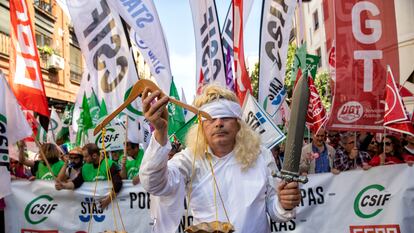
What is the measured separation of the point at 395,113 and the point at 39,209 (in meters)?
4.66

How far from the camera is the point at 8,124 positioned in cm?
559

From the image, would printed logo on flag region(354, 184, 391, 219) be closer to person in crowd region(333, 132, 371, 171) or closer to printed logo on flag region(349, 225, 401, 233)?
printed logo on flag region(349, 225, 401, 233)

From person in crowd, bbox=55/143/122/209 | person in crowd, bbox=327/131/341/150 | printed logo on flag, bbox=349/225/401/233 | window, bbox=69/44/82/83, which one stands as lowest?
printed logo on flag, bbox=349/225/401/233

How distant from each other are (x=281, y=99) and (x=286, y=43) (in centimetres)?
90

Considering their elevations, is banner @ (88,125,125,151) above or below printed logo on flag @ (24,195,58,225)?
above

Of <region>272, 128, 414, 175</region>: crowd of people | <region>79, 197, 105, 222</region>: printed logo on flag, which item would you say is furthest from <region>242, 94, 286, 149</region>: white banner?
<region>79, 197, 105, 222</region>: printed logo on flag

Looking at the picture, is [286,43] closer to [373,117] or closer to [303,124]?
[373,117]

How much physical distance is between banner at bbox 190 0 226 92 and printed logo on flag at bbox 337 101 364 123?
2240 mm

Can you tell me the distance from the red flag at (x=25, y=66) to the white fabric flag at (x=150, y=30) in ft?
4.86

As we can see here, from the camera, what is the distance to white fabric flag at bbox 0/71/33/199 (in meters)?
5.32

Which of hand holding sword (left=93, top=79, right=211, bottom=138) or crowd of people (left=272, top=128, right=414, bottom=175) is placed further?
crowd of people (left=272, top=128, right=414, bottom=175)

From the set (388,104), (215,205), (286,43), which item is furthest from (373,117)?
(215,205)

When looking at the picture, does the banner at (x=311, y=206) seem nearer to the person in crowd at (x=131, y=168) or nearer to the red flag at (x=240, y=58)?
the person in crowd at (x=131, y=168)

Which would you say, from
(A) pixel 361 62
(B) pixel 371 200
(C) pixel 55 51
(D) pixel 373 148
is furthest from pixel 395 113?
(C) pixel 55 51
